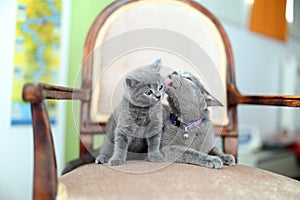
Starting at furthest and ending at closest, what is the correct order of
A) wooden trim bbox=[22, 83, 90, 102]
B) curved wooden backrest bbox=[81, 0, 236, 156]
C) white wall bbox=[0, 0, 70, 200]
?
white wall bbox=[0, 0, 70, 200], curved wooden backrest bbox=[81, 0, 236, 156], wooden trim bbox=[22, 83, 90, 102]

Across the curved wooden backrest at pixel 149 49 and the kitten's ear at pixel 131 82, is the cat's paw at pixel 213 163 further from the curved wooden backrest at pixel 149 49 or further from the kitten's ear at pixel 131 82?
the kitten's ear at pixel 131 82

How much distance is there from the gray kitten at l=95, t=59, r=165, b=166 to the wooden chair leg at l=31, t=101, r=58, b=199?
6.6 inches

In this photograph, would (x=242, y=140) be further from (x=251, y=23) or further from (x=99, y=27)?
(x=99, y=27)

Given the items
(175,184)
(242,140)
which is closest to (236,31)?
(242,140)

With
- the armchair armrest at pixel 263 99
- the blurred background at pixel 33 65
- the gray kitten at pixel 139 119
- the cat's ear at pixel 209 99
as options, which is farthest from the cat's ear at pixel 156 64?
the armchair armrest at pixel 263 99

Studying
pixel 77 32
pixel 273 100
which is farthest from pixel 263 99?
pixel 77 32

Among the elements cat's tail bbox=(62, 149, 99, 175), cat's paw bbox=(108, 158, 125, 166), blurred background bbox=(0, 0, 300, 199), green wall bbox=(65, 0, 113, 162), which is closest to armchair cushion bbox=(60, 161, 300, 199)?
cat's paw bbox=(108, 158, 125, 166)

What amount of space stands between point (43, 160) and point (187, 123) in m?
0.33

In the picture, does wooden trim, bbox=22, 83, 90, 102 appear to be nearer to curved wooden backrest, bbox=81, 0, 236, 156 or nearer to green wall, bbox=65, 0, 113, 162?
curved wooden backrest, bbox=81, 0, 236, 156

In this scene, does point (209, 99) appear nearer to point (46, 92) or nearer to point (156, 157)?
point (156, 157)

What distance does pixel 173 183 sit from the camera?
0.60 m

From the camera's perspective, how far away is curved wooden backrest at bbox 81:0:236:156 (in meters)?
0.82

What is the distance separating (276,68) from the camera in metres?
2.92

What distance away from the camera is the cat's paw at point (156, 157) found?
73 cm
